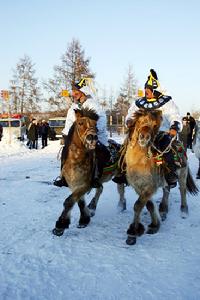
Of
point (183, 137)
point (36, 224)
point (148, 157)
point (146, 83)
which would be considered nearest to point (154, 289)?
point (148, 157)

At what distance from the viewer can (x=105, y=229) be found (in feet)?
18.6

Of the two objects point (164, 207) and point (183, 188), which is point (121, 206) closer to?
point (164, 207)

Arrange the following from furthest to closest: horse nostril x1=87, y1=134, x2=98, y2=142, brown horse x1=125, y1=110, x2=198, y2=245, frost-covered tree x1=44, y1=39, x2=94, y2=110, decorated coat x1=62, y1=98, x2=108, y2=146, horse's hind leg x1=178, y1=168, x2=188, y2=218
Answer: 1. frost-covered tree x1=44, y1=39, x2=94, y2=110
2. horse's hind leg x1=178, y1=168, x2=188, y2=218
3. decorated coat x1=62, y1=98, x2=108, y2=146
4. brown horse x1=125, y1=110, x2=198, y2=245
5. horse nostril x1=87, y1=134, x2=98, y2=142

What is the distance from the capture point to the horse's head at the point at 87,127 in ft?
16.2

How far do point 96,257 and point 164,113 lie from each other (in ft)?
10.2

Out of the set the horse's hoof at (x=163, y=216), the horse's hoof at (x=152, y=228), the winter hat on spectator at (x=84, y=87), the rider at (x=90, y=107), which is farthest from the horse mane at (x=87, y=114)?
the horse's hoof at (x=163, y=216)

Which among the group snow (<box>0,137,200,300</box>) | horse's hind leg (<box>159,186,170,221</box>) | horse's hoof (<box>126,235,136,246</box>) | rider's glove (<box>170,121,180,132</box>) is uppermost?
rider's glove (<box>170,121,180,132</box>)

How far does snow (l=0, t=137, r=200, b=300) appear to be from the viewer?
3545 millimetres

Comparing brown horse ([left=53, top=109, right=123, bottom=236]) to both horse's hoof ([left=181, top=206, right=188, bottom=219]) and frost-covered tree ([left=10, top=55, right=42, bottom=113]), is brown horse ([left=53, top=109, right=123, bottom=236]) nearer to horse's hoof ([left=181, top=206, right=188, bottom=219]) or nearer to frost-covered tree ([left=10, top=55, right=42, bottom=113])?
horse's hoof ([left=181, top=206, right=188, bottom=219])

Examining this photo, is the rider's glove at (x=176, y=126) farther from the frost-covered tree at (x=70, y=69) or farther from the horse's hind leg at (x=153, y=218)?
the frost-covered tree at (x=70, y=69)

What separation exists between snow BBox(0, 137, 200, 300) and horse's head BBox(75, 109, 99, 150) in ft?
4.99

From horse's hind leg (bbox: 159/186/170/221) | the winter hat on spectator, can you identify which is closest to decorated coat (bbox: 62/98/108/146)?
the winter hat on spectator

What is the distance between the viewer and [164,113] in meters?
6.30

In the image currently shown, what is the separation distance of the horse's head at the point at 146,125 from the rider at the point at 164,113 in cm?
37
